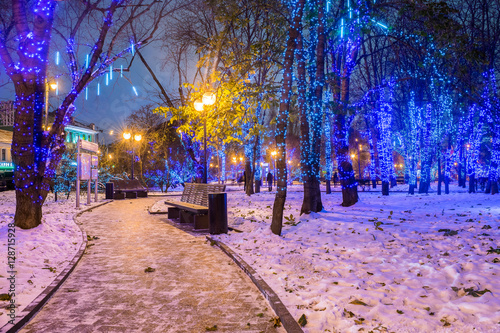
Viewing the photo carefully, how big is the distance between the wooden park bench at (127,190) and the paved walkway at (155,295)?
16.7 m

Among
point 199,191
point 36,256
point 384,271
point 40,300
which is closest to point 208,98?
point 199,191

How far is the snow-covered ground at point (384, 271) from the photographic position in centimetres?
360

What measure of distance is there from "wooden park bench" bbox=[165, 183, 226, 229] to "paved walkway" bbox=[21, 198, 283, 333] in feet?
6.84

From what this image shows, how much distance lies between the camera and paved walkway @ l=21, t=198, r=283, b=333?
3.86 meters

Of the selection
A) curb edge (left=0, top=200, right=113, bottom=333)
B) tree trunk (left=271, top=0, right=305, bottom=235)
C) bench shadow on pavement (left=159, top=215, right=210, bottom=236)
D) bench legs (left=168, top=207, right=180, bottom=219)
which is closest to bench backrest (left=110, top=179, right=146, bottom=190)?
bench legs (left=168, top=207, right=180, bottom=219)

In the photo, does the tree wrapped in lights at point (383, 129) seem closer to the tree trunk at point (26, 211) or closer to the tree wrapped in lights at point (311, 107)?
the tree wrapped in lights at point (311, 107)

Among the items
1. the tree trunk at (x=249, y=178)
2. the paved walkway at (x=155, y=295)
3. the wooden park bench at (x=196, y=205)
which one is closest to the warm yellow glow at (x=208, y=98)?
the wooden park bench at (x=196, y=205)

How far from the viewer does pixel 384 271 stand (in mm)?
5297

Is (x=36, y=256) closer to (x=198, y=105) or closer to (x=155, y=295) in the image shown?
(x=155, y=295)

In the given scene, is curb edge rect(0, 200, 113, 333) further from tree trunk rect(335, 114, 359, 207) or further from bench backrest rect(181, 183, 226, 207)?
tree trunk rect(335, 114, 359, 207)

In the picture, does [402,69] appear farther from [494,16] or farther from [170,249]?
[170,249]

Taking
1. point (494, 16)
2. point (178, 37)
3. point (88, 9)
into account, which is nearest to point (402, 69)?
point (494, 16)

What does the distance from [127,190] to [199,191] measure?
1505 centimetres

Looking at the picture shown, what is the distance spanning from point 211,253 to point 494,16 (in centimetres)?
1980
